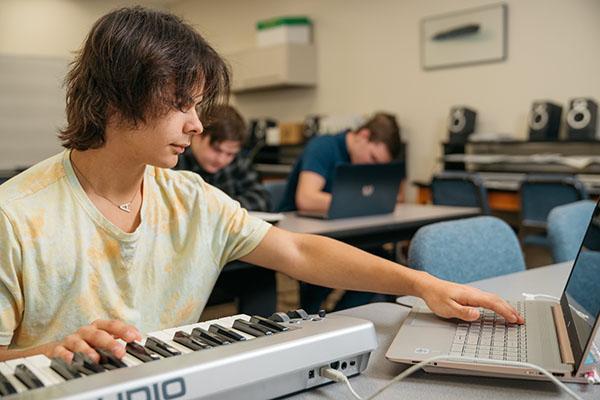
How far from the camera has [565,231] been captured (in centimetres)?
188

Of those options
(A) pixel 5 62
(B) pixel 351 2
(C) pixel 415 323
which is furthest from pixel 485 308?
(A) pixel 5 62

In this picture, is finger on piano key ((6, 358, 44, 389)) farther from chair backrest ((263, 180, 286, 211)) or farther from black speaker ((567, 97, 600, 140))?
black speaker ((567, 97, 600, 140))

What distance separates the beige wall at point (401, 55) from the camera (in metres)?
4.32

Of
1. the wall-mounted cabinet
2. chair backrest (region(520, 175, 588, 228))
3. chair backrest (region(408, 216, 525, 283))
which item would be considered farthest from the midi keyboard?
the wall-mounted cabinet

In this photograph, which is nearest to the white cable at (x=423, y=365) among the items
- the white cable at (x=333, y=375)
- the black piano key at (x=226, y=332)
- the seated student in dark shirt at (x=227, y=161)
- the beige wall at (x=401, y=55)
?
the white cable at (x=333, y=375)


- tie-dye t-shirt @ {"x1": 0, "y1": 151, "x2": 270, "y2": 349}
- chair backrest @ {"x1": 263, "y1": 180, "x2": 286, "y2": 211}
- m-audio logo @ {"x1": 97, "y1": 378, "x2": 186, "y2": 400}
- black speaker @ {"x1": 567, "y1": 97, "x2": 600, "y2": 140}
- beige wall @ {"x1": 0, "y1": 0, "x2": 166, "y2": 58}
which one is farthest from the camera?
beige wall @ {"x1": 0, "y1": 0, "x2": 166, "y2": 58}

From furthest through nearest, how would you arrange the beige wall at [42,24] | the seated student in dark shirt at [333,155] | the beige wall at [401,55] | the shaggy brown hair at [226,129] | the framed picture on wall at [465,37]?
the beige wall at [42,24] < the framed picture on wall at [465,37] < the beige wall at [401,55] < the seated student in dark shirt at [333,155] < the shaggy brown hair at [226,129]

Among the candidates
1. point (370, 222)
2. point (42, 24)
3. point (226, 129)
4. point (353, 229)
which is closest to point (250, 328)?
point (353, 229)

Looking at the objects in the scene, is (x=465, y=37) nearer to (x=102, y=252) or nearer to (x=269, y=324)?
(x=102, y=252)

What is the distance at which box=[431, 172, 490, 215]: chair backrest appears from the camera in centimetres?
370

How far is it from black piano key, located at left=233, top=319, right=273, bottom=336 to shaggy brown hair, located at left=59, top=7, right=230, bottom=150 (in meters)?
0.37

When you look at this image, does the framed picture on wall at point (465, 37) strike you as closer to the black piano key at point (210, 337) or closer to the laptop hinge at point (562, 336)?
the laptop hinge at point (562, 336)

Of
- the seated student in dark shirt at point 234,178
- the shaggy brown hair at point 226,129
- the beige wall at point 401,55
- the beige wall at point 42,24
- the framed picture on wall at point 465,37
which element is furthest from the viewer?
the beige wall at point 42,24

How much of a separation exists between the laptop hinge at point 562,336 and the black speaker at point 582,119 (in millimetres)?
3292
